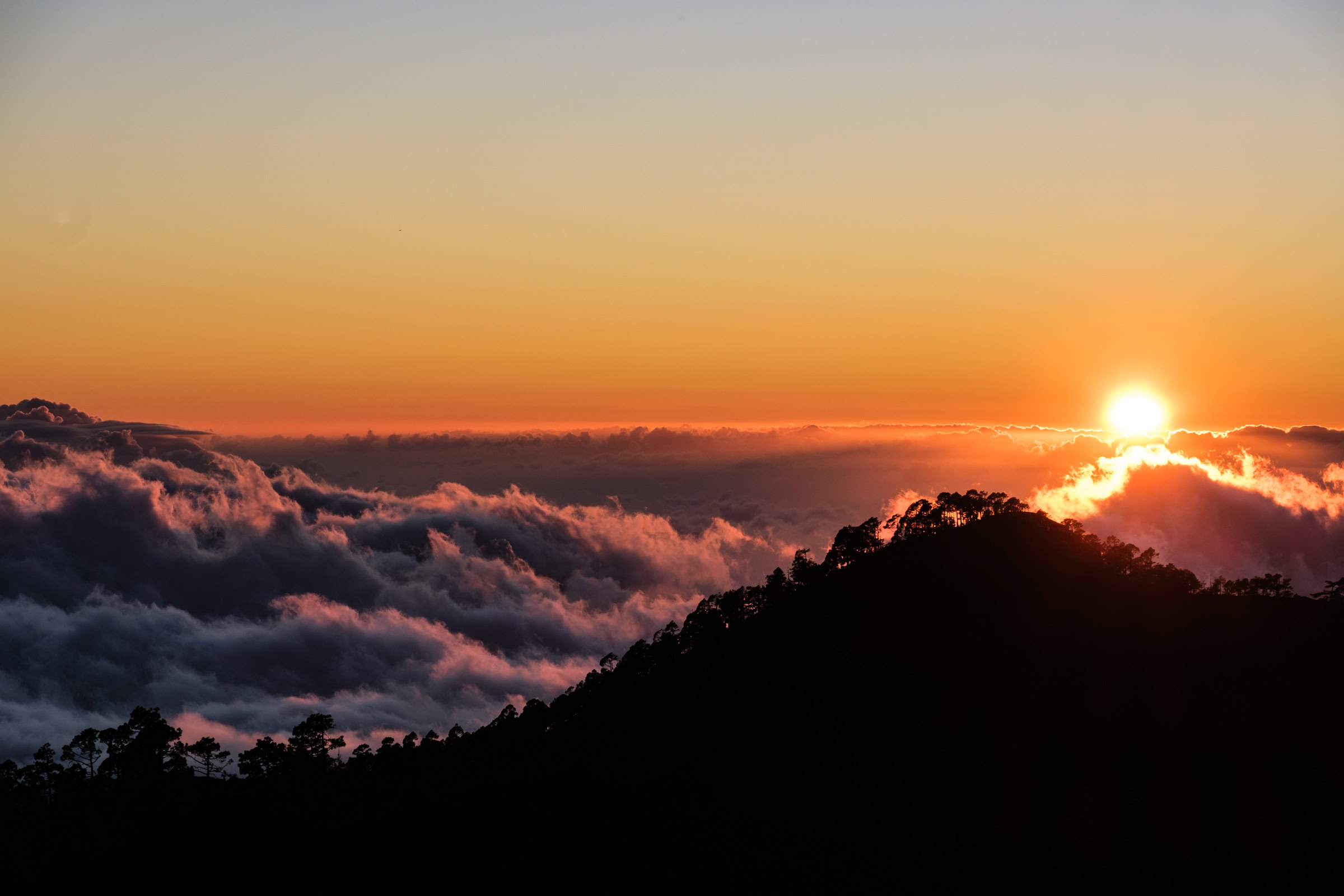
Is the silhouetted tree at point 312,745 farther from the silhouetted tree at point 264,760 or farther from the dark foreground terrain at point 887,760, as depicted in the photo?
the silhouetted tree at point 264,760

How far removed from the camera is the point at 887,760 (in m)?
129

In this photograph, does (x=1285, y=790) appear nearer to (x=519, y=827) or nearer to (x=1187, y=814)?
(x=1187, y=814)

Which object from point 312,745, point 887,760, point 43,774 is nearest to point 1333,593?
point 887,760

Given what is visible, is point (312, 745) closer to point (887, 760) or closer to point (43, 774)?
point (43, 774)

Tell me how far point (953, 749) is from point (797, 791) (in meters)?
19.3

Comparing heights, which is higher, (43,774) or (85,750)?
(85,750)

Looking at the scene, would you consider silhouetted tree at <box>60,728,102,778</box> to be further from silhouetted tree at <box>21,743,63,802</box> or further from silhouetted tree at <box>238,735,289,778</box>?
silhouetted tree at <box>238,735,289,778</box>

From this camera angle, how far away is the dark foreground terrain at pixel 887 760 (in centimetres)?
11006

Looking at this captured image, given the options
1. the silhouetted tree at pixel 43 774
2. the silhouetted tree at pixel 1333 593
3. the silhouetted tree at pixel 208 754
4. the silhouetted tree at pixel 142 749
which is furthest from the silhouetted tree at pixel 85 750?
the silhouetted tree at pixel 1333 593

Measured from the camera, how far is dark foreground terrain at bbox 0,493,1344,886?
361 feet

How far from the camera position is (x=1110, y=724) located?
125188mm

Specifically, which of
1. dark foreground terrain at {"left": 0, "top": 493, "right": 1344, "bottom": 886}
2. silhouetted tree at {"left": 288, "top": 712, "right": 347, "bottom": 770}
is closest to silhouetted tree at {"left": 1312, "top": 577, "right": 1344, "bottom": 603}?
dark foreground terrain at {"left": 0, "top": 493, "right": 1344, "bottom": 886}

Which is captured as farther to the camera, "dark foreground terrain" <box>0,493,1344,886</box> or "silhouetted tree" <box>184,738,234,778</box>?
"silhouetted tree" <box>184,738,234,778</box>

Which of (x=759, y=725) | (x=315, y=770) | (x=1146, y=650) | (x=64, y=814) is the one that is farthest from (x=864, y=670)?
(x=64, y=814)
